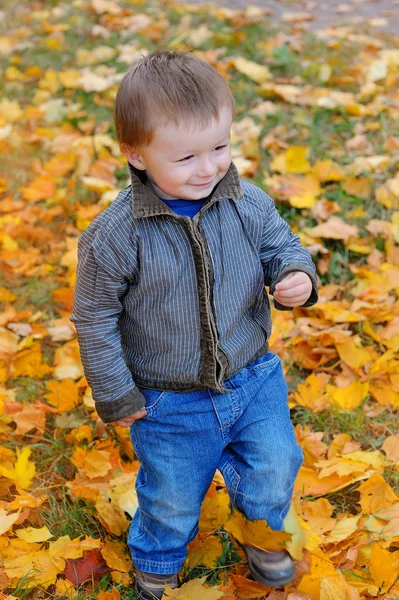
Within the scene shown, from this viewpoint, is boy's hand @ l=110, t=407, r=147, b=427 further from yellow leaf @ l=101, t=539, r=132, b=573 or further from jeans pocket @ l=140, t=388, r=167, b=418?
yellow leaf @ l=101, t=539, r=132, b=573

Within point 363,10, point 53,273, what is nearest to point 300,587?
point 53,273

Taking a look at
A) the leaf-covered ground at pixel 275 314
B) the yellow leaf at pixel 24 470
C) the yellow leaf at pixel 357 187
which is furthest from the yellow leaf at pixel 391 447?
the yellow leaf at pixel 357 187

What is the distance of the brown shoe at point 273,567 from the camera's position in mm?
1981

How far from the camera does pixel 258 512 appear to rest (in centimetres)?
196

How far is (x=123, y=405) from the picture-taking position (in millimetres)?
1874

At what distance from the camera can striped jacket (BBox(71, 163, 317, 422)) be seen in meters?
1.82

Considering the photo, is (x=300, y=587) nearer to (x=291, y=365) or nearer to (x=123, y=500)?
(x=123, y=500)

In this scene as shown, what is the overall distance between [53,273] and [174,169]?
1833 mm

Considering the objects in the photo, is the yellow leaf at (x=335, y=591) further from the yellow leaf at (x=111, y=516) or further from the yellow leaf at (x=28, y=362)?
the yellow leaf at (x=28, y=362)

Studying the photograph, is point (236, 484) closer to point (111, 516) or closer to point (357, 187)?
point (111, 516)

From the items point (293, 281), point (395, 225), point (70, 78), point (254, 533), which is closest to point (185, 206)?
point (293, 281)

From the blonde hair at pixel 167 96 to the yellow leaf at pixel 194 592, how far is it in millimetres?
1126

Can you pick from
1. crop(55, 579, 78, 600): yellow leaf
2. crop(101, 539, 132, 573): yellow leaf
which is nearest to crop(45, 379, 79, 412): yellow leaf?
crop(101, 539, 132, 573): yellow leaf

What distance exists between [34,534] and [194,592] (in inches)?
20.3
